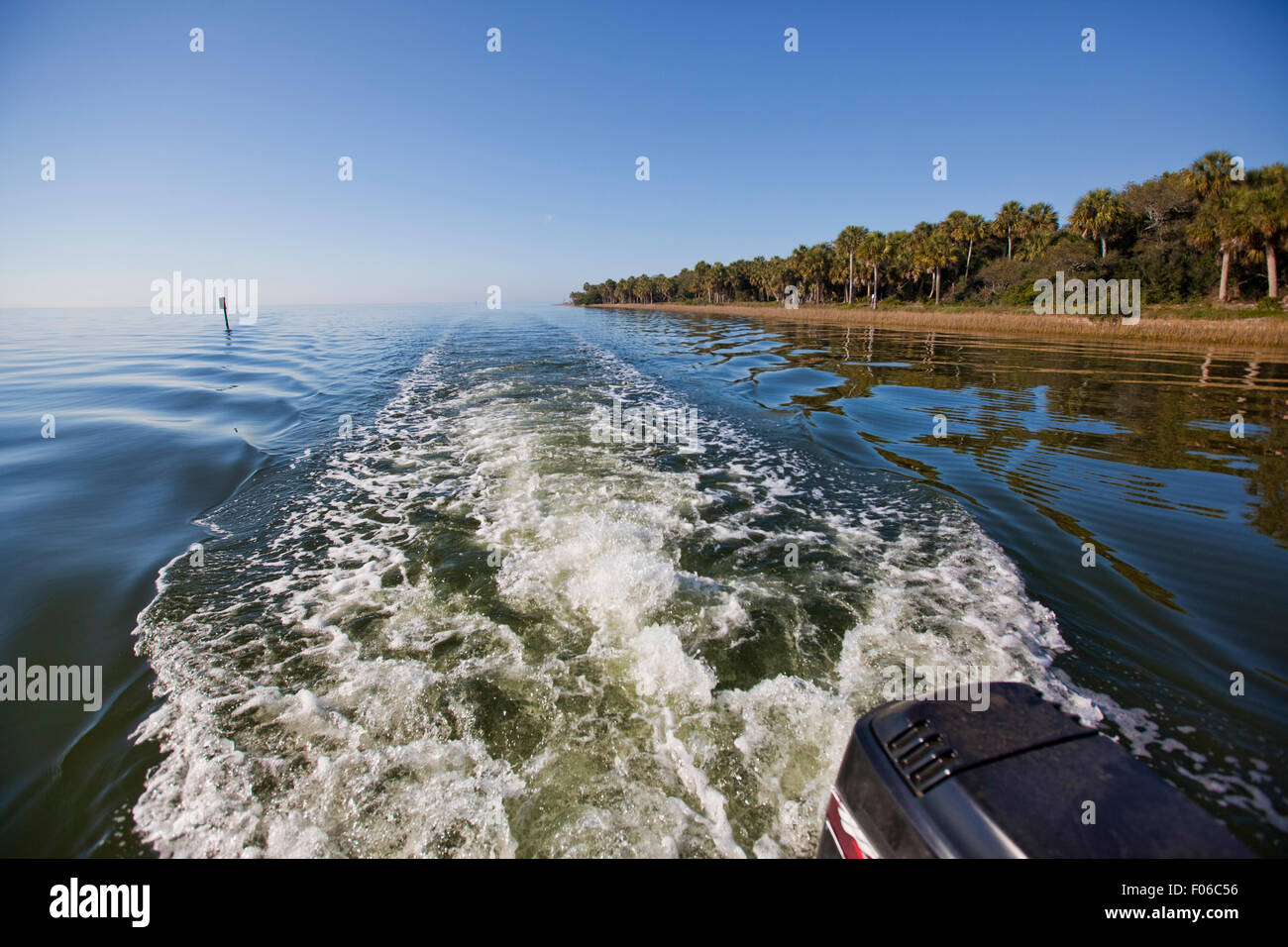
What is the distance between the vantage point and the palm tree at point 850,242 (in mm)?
71188

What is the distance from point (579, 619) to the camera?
14.0ft

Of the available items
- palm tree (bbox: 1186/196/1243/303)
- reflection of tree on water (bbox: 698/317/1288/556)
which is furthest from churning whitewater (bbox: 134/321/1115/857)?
palm tree (bbox: 1186/196/1243/303)

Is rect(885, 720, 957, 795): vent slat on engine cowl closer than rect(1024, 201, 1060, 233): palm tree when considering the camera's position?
Yes

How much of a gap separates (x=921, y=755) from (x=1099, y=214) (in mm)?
77143

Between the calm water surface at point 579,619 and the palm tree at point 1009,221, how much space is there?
73.5 meters

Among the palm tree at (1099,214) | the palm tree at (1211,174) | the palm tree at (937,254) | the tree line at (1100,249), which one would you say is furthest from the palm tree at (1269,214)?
the palm tree at (937,254)

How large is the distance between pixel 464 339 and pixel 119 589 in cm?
3032

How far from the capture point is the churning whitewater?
261cm

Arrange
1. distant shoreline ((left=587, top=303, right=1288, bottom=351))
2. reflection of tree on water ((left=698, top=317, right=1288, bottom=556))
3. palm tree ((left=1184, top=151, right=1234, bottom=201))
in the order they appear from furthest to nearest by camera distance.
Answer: palm tree ((left=1184, top=151, right=1234, bottom=201)) → distant shoreline ((left=587, top=303, right=1288, bottom=351)) → reflection of tree on water ((left=698, top=317, right=1288, bottom=556))

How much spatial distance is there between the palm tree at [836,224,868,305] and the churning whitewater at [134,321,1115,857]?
77.9 m

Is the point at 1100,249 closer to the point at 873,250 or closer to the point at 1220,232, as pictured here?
the point at 1220,232

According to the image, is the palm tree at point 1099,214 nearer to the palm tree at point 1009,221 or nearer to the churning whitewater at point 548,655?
the palm tree at point 1009,221

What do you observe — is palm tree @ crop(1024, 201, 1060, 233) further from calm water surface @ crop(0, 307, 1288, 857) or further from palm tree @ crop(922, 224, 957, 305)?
calm water surface @ crop(0, 307, 1288, 857)
